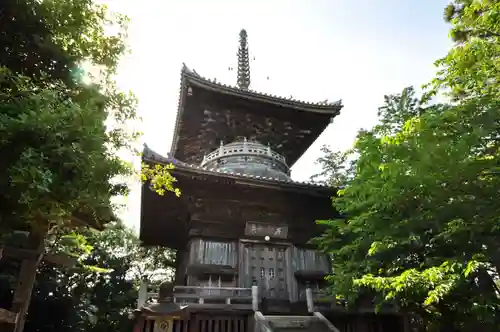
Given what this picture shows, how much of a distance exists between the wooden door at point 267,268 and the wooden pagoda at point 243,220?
3cm

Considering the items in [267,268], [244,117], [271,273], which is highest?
[244,117]

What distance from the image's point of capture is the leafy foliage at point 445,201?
20.3 ft

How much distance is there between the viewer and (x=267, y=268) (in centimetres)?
1156

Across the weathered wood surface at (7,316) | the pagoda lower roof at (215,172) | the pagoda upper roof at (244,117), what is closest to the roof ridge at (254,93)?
the pagoda upper roof at (244,117)

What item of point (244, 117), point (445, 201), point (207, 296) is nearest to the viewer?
point (445, 201)

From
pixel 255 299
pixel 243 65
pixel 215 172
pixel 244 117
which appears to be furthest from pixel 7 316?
pixel 243 65

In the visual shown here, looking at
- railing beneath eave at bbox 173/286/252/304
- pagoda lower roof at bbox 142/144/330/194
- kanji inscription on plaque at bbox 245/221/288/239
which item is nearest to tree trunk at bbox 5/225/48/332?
pagoda lower roof at bbox 142/144/330/194

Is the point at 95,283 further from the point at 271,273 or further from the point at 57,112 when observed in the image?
the point at 57,112

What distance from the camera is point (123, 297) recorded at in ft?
82.3

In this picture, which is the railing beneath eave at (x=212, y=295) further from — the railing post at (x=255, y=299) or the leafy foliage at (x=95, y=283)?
the leafy foliage at (x=95, y=283)

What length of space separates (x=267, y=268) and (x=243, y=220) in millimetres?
1792

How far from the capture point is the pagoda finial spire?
21000 millimetres

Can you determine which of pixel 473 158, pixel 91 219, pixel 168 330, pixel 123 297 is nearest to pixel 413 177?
pixel 473 158

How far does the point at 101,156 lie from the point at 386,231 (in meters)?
5.70
